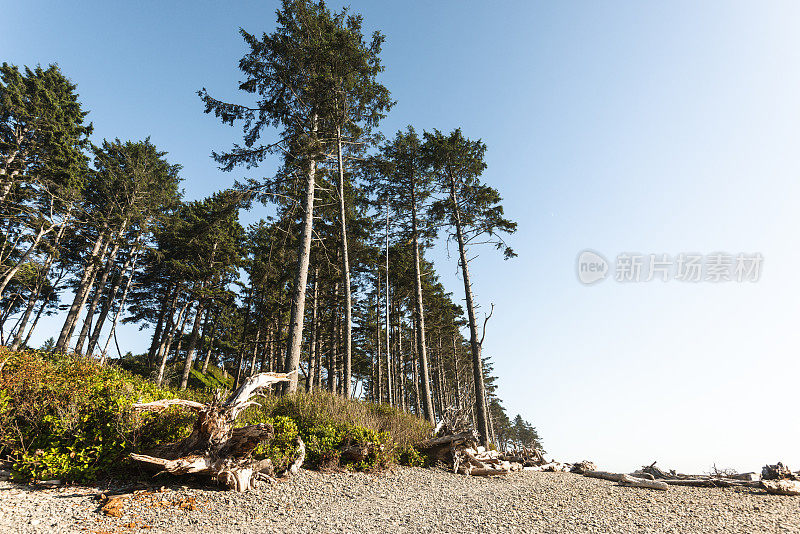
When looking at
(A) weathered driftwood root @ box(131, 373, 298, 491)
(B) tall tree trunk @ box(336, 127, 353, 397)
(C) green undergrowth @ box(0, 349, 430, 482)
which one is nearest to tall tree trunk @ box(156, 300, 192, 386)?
(B) tall tree trunk @ box(336, 127, 353, 397)

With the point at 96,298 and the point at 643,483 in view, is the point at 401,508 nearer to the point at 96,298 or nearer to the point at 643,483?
the point at 643,483

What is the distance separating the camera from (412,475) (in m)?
7.55

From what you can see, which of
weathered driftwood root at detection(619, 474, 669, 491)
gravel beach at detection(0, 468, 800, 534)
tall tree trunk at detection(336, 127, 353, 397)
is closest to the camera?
gravel beach at detection(0, 468, 800, 534)

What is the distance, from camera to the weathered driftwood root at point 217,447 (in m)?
5.05

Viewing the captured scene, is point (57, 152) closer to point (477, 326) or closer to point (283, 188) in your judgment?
point (283, 188)

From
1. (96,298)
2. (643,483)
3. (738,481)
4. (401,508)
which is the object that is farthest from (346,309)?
(96,298)

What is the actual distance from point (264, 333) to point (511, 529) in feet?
78.1

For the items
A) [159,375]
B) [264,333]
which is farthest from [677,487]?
[264,333]

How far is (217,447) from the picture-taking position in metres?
5.38

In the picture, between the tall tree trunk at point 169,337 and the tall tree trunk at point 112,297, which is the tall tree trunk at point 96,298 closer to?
the tall tree trunk at point 112,297

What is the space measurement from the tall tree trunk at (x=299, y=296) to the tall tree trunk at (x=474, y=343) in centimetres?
662

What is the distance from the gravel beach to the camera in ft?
13.8

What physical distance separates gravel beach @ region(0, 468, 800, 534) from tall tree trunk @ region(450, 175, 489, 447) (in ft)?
14.9

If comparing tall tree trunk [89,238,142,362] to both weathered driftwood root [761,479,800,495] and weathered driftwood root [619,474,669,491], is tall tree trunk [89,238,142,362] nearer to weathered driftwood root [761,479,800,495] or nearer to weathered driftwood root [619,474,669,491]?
weathered driftwood root [619,474,669,491]
